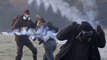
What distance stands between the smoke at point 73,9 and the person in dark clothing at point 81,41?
19917mm

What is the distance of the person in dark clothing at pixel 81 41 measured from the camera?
599cm

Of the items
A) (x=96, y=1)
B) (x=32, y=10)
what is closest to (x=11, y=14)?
(x=32, y=10)

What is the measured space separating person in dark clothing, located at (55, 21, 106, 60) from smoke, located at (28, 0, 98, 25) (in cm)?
1992

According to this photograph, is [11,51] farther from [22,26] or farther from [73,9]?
[73,9]

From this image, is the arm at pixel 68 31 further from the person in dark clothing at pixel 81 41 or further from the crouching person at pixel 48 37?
the crouching person at pixel 48 37

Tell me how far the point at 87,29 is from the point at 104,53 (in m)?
8.03

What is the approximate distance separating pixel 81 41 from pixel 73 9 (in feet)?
73.2

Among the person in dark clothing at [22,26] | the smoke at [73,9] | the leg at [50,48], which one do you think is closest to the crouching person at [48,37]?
the leg at [50,48]

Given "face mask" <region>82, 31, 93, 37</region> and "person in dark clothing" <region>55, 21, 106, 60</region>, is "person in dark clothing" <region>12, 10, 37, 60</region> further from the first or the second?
→ "face mask" <region>82, 31, 93, 37</region>

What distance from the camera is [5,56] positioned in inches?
547

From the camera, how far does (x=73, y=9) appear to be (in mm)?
28281

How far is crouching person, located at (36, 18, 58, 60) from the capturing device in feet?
32.2

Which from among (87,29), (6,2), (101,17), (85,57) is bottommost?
(85,57)

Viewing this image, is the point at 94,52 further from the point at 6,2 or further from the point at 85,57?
the point at 6,2
